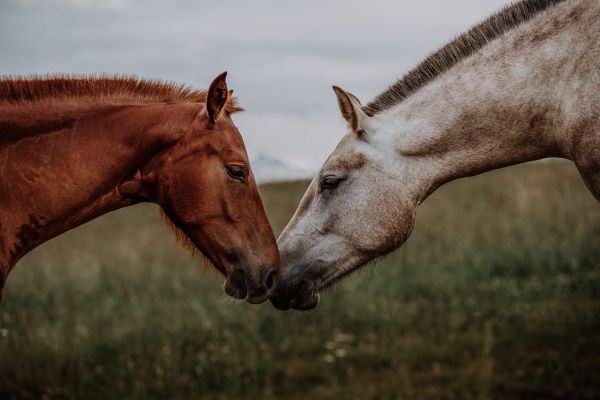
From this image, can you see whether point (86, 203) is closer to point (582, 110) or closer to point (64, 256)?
point (582, 110)

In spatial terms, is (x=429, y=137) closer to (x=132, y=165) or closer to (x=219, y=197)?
(x=219, y=197)

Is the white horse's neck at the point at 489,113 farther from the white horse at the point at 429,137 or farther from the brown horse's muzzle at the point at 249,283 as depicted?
the brown horse's muzzle at the point at 249,283

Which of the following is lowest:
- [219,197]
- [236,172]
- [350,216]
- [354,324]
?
[354,324]

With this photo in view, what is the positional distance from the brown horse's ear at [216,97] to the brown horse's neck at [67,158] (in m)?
0.13

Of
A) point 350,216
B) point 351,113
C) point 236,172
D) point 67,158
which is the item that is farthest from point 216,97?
point 350,216

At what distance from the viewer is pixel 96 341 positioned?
9.59 meters

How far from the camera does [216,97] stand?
3.60 m

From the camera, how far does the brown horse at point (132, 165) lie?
3430mm

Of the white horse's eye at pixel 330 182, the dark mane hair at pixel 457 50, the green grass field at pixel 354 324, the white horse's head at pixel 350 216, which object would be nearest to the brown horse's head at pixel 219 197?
the white horse's head at pixel 350 216

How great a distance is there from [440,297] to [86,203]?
748 cm

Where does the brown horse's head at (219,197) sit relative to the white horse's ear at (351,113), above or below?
below

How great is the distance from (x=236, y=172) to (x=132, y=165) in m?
0.54

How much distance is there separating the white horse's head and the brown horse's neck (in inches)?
40.9

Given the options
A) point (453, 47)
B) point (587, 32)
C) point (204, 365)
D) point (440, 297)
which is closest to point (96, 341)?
point (204, 365)
